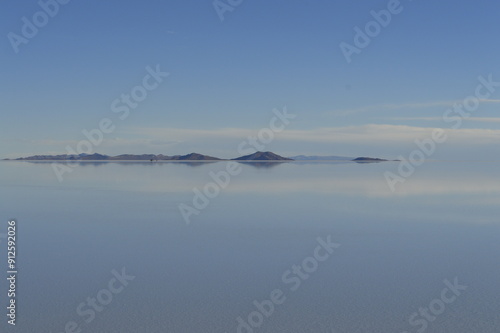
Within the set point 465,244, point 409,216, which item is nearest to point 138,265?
point 465,244

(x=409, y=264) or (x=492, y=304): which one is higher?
(x=409, y=264)

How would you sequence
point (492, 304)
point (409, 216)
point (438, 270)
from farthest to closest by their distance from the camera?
point (409, 216) → point (438, 270) → point (492, 304)

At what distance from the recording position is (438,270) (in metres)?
10.9

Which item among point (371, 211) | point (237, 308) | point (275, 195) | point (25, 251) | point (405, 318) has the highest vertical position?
point (275, 195)

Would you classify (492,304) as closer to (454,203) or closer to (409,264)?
(409,264)

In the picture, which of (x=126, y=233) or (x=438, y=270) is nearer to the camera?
(x=438, y=270)

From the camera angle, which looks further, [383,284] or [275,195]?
[275,195]

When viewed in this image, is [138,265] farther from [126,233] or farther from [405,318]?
[405,318]

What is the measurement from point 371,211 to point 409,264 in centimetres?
927

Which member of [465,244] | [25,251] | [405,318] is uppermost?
[25,251]

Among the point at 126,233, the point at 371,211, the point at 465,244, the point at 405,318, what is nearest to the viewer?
the point at 405,318

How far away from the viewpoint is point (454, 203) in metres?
23.6

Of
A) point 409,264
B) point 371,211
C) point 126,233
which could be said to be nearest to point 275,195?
point 371,211

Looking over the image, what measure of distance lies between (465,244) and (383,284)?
5324 mm
